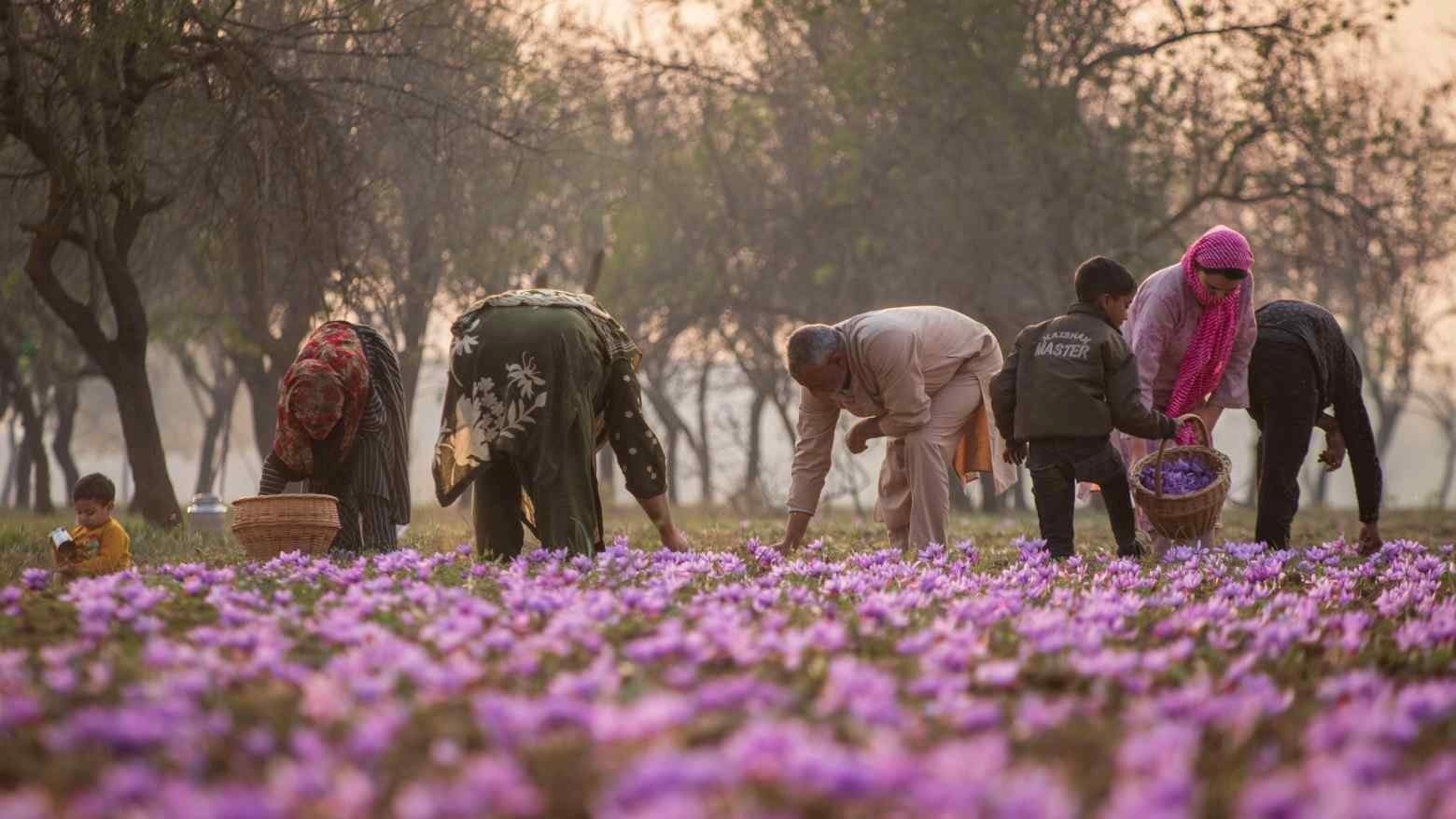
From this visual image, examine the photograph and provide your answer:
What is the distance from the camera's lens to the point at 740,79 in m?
29.3

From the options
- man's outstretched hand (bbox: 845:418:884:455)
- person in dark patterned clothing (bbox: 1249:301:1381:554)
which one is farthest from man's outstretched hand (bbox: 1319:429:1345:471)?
man's outstretched hand (bbox: 845:418:884:455)

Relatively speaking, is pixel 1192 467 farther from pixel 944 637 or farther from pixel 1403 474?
pixel 1403 474

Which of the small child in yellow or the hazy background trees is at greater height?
the hazy background trees

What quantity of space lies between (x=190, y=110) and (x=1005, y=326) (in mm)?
15810

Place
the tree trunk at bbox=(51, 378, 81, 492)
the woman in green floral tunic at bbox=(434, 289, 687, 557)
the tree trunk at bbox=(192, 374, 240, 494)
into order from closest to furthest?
the woman in green floral tunic at bbox=(434, 289, 687, 557), the tree trunk at bbox=(51, 378, 81, 492), the tree trunk at bbox=(192, 374, 240, 494)

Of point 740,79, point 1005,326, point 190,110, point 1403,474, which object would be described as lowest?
point 1403,474

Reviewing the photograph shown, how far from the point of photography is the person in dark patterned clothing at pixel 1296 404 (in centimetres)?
1009

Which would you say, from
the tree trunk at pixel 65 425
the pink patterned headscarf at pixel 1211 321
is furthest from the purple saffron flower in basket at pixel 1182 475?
the tree trunk at pixel 65 425

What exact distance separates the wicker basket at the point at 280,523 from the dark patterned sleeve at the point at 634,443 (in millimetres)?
1681

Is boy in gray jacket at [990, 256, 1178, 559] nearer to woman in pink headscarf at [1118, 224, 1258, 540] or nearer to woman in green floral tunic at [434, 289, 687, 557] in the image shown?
woman in pink headscarf at [1118, 224, 1258, 540]

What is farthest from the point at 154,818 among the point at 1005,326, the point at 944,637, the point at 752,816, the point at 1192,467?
the point at 1005,326

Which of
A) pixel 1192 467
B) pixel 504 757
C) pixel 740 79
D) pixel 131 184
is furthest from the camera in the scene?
pixel 740 79

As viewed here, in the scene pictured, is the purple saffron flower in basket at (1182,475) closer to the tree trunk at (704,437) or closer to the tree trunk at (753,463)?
the tree trunk at (753,463)

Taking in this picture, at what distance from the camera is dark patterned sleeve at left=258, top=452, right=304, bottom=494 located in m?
9.80
